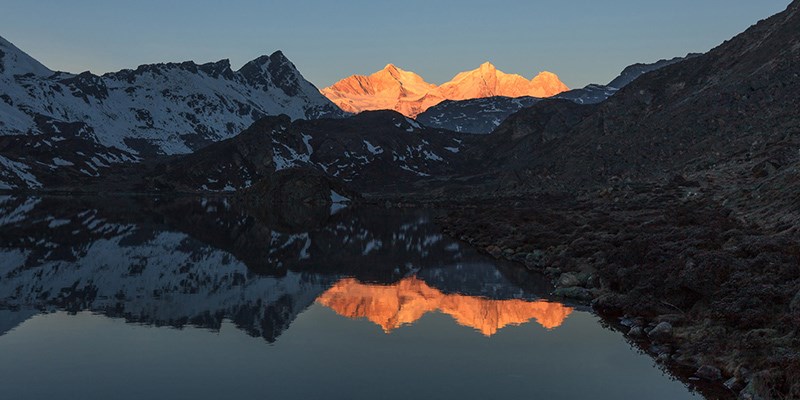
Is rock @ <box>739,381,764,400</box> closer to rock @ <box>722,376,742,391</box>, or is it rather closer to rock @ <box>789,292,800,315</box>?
rock @ <box>722,376,742,391</box>

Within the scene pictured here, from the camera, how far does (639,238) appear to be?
49.3 meters

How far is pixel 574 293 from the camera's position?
1687 inches

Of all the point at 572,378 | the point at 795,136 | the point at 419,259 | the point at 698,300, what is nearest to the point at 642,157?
the point at 795,136

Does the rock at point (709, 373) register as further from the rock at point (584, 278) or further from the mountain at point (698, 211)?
the rock at point (584, 278)

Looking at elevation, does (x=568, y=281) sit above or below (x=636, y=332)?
above

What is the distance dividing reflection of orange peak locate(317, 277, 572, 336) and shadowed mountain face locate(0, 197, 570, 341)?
0.48 ft

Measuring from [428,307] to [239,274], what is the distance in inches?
821

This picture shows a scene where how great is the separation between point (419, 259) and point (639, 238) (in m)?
23.6

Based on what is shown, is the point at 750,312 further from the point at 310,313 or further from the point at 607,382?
the point at 310,313

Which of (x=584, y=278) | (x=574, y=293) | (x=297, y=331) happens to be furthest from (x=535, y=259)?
(x=297, y=331)

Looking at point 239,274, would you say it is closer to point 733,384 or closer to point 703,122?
point 733,384

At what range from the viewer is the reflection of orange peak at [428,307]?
3744 cm

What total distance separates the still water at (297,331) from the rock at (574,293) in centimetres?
106

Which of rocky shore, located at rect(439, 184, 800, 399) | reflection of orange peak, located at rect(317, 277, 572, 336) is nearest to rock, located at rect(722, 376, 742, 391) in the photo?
rocky shore, located at rect(439, 184, 800, 399)
